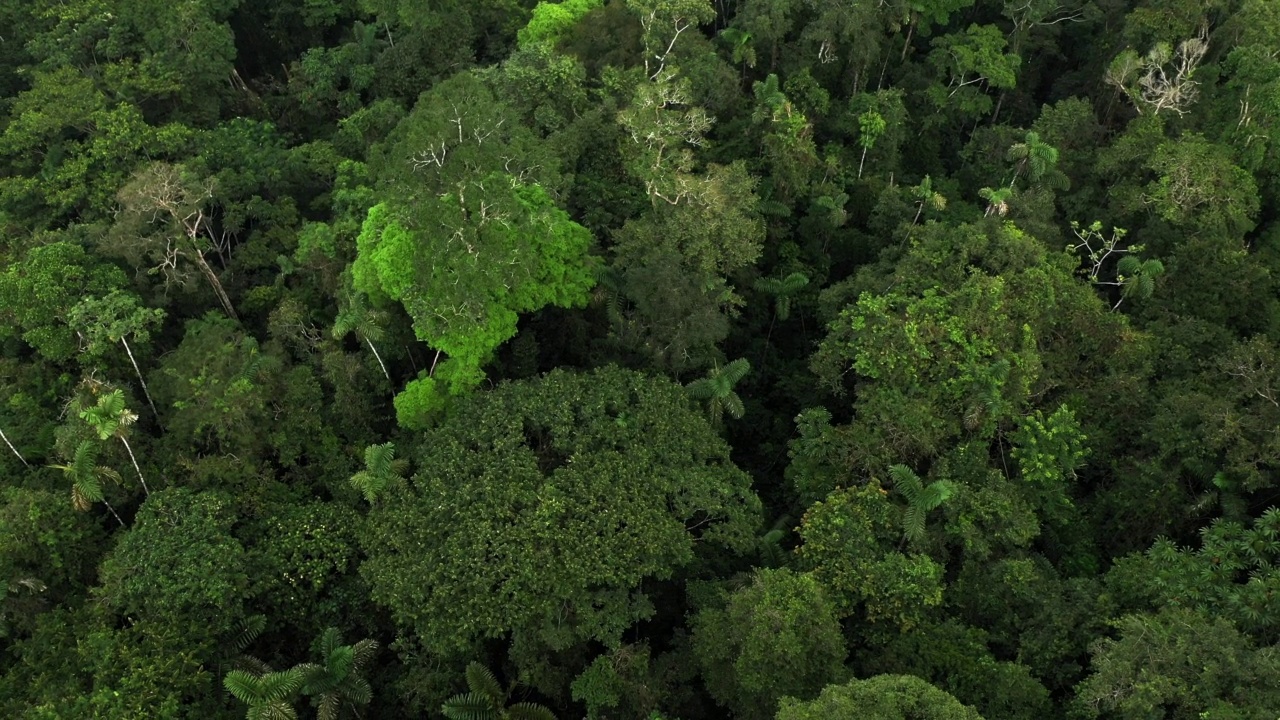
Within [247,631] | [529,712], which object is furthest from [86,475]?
[529,712]

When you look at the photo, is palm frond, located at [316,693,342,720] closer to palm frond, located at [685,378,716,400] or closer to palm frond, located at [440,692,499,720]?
palm frond, located at [440,692,499,720]

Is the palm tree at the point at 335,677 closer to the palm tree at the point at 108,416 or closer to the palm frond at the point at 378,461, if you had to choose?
the palm frond at the point at 378,461

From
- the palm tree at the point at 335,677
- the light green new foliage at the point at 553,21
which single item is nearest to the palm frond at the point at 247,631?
the palm tree at the point at 335,677

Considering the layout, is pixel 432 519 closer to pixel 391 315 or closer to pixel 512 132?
pixel 391 315

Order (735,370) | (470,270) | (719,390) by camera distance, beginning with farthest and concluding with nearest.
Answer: (735,370)
(719,390)
(470,270)

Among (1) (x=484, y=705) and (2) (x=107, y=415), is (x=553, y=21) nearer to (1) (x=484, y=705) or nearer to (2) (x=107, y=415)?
(2) (x=107, y=415)
